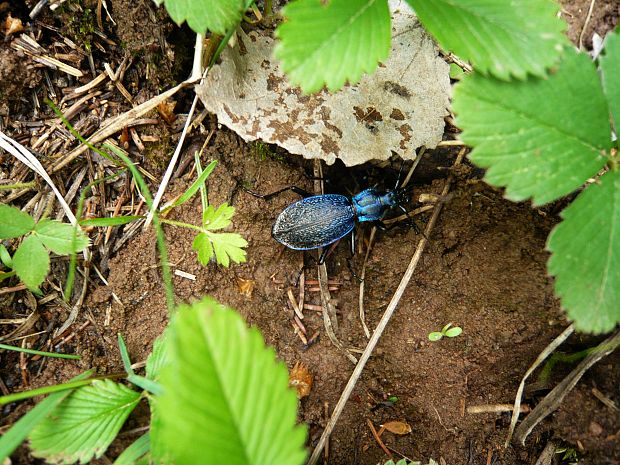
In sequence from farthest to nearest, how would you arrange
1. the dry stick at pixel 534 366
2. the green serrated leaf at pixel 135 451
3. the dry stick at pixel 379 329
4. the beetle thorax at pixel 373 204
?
the beetle thorax at pixel 373 204 < the dry stick at pixel 379 329 < the dry stick at pixel 534 366 < the green serrated leaf at pixel 135 451

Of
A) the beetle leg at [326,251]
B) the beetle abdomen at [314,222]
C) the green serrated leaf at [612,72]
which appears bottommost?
the beetle leg at [326,251]

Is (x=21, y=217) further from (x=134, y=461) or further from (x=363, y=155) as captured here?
(x=363, y=155)

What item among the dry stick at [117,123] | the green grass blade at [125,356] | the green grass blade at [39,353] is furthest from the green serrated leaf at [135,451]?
the dry stick at [117,123]

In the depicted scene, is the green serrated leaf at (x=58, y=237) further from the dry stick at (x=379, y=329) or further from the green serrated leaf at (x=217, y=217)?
the dry stick at (x=379, y=329)

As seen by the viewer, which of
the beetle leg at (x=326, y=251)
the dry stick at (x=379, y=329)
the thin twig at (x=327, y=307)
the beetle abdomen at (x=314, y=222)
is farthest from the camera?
the beetle leg at (x=326, y=251)

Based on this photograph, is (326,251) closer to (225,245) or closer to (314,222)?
(314,222)

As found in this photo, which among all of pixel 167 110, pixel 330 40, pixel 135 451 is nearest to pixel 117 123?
pixel 167 110

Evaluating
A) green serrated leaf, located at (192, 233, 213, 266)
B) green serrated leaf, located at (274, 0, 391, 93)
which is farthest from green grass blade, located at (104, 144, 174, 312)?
green serrated leaf, located at (274, 0, 391, 93)
